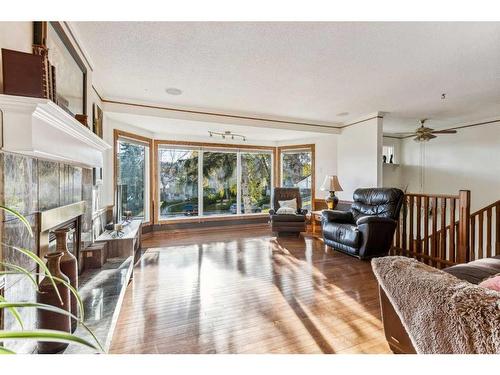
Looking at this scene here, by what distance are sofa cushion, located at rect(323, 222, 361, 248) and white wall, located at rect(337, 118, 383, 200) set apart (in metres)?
1.37

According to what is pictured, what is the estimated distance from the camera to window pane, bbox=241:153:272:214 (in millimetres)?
6676

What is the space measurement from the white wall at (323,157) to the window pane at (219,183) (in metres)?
2.07

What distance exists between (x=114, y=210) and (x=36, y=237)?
9.55 feet

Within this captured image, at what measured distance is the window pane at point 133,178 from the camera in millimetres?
4797

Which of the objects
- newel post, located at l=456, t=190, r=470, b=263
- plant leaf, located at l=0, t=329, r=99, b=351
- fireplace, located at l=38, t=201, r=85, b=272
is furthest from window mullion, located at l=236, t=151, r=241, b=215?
plant leaf, located at l=0, t=329, r=99, b=351

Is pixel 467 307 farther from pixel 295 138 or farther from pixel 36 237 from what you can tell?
pixel 295 138

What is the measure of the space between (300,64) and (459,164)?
483 centimetres

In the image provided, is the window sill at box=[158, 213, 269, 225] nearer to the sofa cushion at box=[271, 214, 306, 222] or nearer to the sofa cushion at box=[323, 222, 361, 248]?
the sofa cushion at box=[271, 214, 306, 222]

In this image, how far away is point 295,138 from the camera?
655 centimetres

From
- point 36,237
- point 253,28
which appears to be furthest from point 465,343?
point 253,28

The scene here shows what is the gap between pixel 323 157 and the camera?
243 inches

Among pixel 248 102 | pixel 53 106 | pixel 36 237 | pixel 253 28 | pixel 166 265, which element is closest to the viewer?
pixel 53 106

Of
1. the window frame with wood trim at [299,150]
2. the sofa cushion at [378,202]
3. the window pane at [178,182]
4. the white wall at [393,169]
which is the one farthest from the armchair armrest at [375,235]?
the window pane at [178,182]

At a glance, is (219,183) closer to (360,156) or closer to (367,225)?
(360,156)
